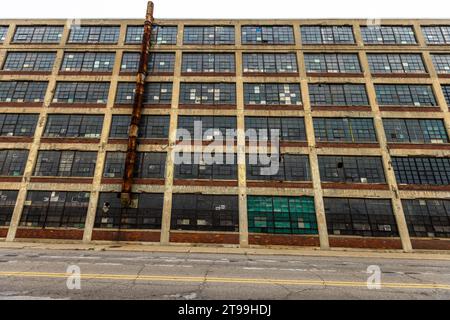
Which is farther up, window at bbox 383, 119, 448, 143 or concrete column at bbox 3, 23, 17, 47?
concrete column at bbox 3, 23, 17, 47

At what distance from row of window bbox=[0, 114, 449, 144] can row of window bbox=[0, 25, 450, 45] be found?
30.4ft

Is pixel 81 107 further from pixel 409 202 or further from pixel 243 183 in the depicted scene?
pixel 409 202

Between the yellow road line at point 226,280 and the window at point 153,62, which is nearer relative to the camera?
the yellow road line at point 226,280

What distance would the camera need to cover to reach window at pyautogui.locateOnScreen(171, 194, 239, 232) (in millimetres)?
19031

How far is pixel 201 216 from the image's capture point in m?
19.4

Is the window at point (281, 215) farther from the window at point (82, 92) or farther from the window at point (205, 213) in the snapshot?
the window at point (82, 92)

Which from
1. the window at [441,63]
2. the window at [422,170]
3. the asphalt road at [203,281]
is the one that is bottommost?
the asphalt road at [203,281]

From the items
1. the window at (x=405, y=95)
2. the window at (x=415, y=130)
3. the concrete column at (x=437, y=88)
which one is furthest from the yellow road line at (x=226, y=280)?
the concrete column at (x=437, y=88)

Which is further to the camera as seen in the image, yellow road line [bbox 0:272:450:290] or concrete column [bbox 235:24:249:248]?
concrete column [bbox 235:24:249:248]

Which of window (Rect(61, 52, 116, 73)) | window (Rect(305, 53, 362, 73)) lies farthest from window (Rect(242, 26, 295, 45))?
window (Rect(61, 52, 116, 73))

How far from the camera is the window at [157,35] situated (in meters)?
25.4

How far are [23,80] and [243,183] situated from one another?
949 inches

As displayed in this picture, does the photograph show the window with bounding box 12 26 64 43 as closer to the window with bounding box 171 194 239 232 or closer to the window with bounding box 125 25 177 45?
the window with bounding box 125 25 177 45

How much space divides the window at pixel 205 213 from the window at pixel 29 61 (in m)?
19.7
